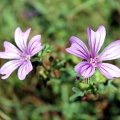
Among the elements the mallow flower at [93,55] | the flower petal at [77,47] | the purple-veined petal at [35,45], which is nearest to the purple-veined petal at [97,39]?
the mallow flower at [93,55]

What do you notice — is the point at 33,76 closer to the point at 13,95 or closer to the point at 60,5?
the point at 13,95

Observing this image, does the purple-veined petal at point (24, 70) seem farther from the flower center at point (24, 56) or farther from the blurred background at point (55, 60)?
the blurred background at point (55, 60)

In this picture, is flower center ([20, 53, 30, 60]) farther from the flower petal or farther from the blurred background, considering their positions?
the flower petal

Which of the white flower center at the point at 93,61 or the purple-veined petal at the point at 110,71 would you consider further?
the white flower center at the point at 93,61

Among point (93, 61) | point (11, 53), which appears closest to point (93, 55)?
point (93, 61)

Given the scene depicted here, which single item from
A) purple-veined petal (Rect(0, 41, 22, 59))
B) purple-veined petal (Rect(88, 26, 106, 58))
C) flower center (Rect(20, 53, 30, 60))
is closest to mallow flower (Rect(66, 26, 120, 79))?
purple-veined petal (Rect(88, 26, 106, 58))

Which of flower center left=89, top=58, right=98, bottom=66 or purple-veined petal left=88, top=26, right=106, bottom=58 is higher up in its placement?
purple-veined petal left=88, top=26, right=106, bottom=58

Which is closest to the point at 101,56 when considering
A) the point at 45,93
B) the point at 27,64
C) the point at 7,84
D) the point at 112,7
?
the point at 27,64
